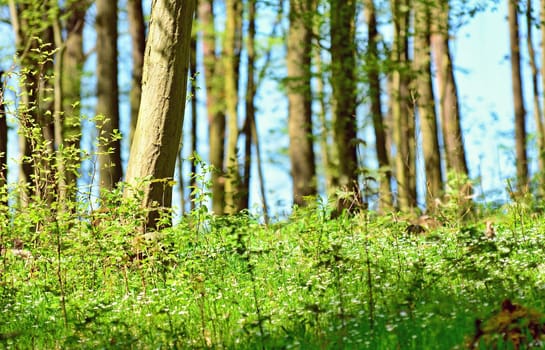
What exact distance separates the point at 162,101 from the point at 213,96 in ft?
34.9

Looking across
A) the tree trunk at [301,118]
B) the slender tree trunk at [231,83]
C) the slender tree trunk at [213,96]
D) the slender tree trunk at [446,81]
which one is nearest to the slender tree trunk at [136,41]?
the slender tree trunk at [231,83]

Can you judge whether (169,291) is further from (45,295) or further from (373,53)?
(373,53)

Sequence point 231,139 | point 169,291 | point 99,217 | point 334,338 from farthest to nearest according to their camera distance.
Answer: point 231,139 < point 99,217 < point 169,291 < point 334,338

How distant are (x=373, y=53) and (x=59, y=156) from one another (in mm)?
9826

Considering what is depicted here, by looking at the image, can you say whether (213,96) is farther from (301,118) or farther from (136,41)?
(136,41)

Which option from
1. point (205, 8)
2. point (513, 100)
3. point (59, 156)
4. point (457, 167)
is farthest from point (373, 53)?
point (59, 156)

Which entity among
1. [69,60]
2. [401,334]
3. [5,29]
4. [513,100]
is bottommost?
[401,334]

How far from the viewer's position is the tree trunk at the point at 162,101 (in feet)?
31.5

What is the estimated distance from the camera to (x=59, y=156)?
8734 millimetres

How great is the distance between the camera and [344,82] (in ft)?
51.5

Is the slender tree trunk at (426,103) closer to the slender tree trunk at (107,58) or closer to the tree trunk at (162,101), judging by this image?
the slender tree trunk at (107,58)

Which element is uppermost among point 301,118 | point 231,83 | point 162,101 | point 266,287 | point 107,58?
point 107,58

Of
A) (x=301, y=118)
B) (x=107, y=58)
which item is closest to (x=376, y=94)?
(x=301, y=118)

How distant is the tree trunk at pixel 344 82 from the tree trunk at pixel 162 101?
5537 millimetres
